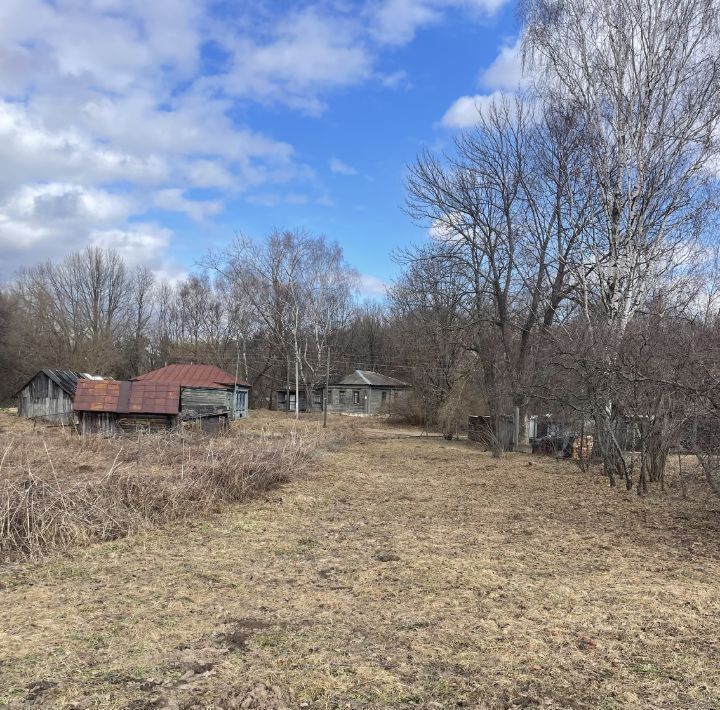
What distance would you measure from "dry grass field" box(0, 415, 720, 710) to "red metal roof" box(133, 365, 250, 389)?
27899mm

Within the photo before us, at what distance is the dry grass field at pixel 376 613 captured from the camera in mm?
3488

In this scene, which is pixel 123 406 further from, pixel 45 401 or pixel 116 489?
pixel 116 489

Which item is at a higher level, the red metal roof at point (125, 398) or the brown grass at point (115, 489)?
Result: the red metal roof at point (125, 398)

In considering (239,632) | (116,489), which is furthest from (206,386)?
(239,632)

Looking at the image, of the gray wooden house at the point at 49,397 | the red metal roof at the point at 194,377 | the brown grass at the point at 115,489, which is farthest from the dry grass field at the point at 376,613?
the red metal roof at the point at 194,377

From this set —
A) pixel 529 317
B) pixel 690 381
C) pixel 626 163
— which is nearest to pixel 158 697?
pixel 690 381

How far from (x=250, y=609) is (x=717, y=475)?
7385 millimetres

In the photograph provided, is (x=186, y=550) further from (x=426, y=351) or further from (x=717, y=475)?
(x=426, y=351)

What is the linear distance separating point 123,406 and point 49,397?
499 inches

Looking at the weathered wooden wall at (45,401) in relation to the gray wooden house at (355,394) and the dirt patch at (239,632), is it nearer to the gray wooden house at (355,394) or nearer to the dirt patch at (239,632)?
the gray wooden house at (355,394)

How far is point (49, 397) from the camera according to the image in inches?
1206

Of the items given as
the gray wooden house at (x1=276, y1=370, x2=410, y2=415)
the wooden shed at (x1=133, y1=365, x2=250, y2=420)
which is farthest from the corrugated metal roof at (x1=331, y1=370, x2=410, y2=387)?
the wooden shed at (x1=133, y1=365, x2=250, y2=420)

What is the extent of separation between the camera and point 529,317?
2238cm

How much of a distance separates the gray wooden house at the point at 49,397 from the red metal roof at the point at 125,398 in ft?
33.3
